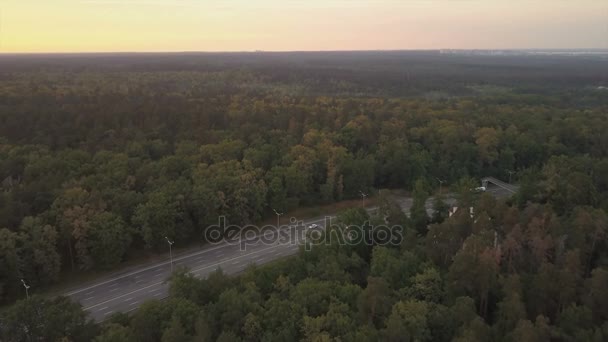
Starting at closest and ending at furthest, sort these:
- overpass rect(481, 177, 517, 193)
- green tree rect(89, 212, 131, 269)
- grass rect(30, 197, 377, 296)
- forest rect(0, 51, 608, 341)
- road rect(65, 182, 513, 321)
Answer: forest rect(0, 51, 608, 341) < road rect(65, 182, 513, 321) < grass rect(30, 197, 377, 296) < green tree rect(89, 212, 131, 269) < overpass rect(481, 177, 517, 193)

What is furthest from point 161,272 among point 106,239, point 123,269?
point 106,239

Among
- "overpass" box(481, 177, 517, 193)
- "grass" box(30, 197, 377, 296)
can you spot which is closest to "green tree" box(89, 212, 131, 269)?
"grass" box(30, 197, 377, 296)

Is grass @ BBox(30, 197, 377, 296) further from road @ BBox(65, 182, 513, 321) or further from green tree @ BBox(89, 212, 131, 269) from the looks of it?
green tree @ BBox(89, 212, 131, 269)

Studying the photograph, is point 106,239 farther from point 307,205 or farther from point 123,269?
point 307,205

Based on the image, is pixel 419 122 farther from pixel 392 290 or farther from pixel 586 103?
pixel 586 103

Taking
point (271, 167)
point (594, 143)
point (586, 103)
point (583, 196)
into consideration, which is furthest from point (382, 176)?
point (586, 103)

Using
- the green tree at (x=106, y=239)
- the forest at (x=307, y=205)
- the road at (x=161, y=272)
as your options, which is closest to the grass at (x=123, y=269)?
the forest at (x=307, y=205)
